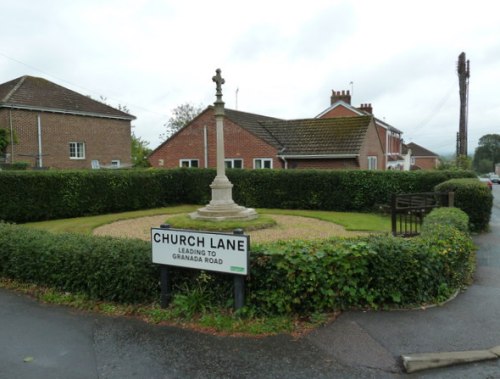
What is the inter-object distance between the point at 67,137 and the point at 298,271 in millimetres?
30449

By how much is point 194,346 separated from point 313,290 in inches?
62.6

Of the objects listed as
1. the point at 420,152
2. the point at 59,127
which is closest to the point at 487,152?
the point at 420,152

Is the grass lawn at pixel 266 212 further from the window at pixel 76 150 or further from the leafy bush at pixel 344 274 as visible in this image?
the window at pixel 76 150

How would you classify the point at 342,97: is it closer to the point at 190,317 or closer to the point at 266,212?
the point at 266,212

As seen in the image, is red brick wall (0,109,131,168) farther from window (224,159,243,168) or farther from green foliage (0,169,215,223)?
green foliage (0,169,215,223)

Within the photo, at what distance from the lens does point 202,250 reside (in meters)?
5.11

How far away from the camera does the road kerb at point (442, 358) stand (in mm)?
3896

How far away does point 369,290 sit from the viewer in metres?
5.34

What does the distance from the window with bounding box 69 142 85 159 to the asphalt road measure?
28.8 m

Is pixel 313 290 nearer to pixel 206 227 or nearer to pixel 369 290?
pixel 369 290

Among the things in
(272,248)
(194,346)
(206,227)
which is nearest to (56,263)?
(194,346)

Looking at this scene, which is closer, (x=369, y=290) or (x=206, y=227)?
(x=369, y=290)

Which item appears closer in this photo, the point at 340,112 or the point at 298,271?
the point at 298,271

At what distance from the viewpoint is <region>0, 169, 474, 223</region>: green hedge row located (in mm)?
14680
